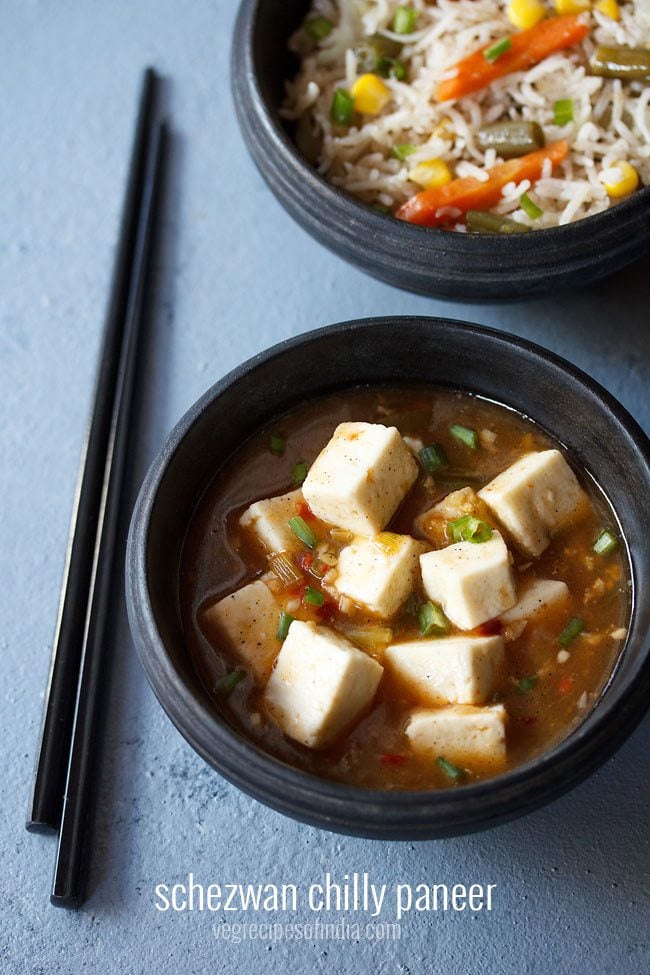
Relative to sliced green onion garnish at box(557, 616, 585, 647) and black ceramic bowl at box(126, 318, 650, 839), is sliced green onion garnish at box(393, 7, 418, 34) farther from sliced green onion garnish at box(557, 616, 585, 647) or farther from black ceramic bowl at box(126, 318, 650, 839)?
sliced green onion garnish at box(557, 616, 585, 647)

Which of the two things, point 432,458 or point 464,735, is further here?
point 432,458

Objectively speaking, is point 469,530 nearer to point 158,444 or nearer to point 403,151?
point 158,444

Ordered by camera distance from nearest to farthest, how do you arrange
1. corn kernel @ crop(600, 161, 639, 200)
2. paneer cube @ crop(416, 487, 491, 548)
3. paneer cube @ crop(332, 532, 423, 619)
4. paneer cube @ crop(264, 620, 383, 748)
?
paneer cube @ crop(264, 620, 383, 748) < paneer cube @ crop(332, 532, 423, 619) < paneer cube @ crop(416, 487, 491, 548) < corn kernel @ crop(600, 161, 639, 200)

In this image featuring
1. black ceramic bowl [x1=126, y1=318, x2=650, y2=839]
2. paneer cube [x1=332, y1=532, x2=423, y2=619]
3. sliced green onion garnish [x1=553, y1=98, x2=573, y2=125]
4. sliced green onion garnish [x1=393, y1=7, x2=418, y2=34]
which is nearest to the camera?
black ceramic bowl [x1=126, y1=318, x2=650, y2=839]

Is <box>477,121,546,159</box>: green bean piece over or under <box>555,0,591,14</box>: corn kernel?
under

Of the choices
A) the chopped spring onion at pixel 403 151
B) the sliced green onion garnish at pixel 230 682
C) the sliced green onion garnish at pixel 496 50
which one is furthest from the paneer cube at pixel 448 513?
the sliced green onion garnish at pixel 496 50

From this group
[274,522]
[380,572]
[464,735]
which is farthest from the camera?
[274,522]

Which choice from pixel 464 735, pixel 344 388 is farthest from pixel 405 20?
pixel 464 735

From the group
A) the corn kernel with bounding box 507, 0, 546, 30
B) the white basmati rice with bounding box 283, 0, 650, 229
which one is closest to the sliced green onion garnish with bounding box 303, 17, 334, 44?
the white basmati rice with bounding box 283, 0, 650, 229

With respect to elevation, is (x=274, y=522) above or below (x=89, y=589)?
above
